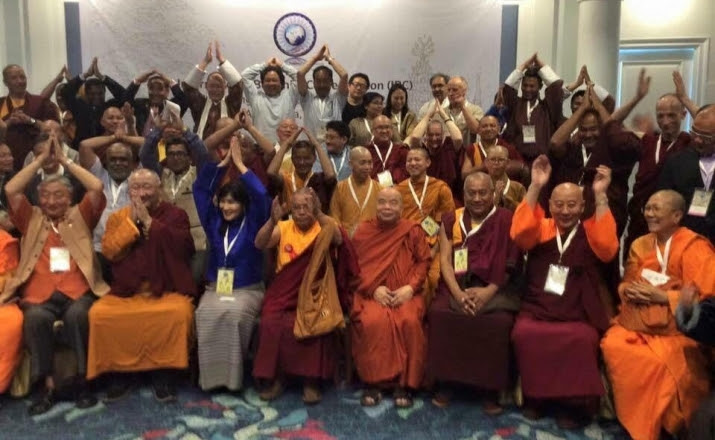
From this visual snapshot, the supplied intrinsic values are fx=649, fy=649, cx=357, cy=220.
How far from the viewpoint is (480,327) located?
353 cm

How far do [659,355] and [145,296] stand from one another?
2.81m

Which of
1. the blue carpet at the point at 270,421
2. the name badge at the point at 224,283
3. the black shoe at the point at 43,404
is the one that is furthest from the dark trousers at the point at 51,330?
the name badge at the point at 224,283

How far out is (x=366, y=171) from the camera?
4547mm

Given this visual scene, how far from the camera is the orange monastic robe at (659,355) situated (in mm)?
3064

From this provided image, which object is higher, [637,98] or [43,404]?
[637,98]

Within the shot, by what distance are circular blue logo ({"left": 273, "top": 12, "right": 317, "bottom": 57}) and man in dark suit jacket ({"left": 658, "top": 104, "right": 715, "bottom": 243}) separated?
174 inches

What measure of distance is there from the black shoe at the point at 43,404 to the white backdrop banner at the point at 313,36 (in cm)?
440

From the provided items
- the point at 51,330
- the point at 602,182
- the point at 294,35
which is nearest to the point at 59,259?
the point at 51,330

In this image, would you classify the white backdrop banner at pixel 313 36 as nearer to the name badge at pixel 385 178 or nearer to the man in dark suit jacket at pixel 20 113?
the man in dark suit jacket at pixel 20 113

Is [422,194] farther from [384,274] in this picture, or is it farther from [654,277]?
[654,277]

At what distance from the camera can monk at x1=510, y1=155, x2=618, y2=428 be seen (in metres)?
3.33

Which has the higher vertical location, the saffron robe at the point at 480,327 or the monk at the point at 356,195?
the monk at the point at 356,195

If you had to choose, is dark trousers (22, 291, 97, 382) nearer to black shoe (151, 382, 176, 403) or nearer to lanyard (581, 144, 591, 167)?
black shoe (151, 382, 176, 403)

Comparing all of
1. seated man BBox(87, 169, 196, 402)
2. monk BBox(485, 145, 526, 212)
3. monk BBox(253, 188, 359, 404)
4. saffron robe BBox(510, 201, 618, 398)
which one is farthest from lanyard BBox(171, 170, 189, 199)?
saffron robe BBox(510, 201, 618, 398)
